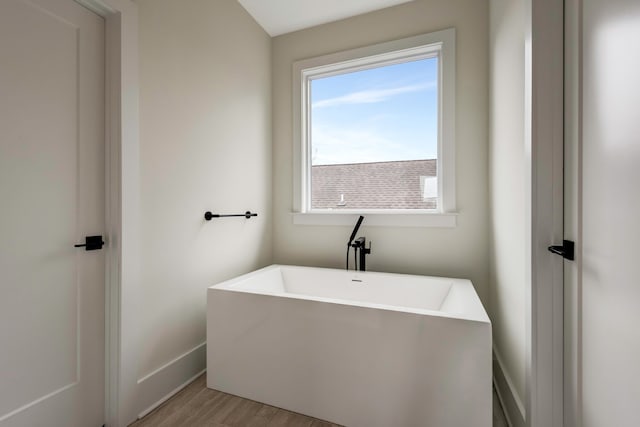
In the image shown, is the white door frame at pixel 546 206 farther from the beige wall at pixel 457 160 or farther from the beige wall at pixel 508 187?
the beige wall at pixel 457 160

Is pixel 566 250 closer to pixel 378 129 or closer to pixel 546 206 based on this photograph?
pixel 546 206

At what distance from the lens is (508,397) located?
1.54 meters

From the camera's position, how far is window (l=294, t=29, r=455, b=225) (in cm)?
228

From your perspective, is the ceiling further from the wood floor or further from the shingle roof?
the wood floor

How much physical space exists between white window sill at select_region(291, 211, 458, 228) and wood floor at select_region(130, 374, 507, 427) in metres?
1.15

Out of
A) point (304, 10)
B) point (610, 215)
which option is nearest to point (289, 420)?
point (610, 215)

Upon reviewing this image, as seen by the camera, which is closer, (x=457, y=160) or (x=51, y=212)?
(x=51, y=212)

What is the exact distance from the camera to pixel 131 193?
1.49 meters

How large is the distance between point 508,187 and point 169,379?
85.9 inches

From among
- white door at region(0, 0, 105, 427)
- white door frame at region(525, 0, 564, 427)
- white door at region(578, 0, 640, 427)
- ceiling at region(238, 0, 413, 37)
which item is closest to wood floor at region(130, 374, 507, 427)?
white door at region(0, 0, 105, 427)

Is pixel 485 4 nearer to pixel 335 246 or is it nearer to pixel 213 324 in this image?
pixel 335 246

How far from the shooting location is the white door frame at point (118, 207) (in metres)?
1.44

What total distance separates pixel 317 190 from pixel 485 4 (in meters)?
1.88

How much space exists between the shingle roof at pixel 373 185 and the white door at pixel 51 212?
66.5 inches
